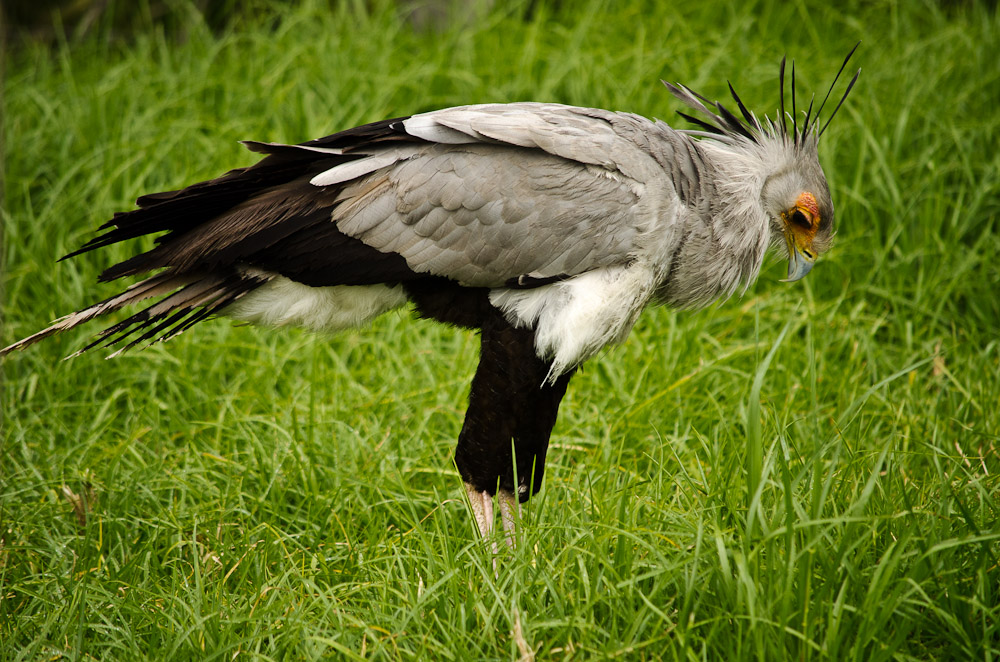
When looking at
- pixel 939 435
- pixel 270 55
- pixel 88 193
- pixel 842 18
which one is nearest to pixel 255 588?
pixel 939 435

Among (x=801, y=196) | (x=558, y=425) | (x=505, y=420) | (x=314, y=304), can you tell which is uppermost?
(x=801, y=196)

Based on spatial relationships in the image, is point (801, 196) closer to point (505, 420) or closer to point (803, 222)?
point (803, 222)

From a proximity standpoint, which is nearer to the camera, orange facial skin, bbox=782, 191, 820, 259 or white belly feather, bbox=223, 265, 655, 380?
white belly feather, bbox=223, 265, 655, 380

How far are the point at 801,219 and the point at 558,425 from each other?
58.1 inches

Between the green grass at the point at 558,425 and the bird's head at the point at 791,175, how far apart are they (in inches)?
23.6

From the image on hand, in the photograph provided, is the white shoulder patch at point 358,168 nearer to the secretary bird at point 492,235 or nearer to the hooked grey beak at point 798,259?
the secretary bird at point 492,235

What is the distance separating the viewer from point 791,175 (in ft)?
10.4

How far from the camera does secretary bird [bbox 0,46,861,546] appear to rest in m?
2.84

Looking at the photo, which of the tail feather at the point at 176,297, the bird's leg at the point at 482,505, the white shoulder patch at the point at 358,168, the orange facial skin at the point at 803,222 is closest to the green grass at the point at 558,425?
the bird's leg at the point at 482,505

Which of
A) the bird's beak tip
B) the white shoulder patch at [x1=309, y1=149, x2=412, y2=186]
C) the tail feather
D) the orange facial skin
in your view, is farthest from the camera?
the bird's beak tip

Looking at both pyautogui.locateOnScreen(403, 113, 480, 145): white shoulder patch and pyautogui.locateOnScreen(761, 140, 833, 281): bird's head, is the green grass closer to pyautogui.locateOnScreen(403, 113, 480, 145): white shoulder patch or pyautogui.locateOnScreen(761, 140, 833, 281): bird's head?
pyautogui.locateOnScreen(761, 140, 833, 281): bird's head

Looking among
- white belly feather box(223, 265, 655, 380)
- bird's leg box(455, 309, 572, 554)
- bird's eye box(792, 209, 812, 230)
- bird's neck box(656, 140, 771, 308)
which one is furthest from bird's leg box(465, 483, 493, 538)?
bird's eye box(792, 209, 812, 230)

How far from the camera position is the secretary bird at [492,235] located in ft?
9.31

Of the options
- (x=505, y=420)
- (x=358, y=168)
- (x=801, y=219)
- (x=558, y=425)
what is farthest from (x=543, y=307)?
(x=558, y=425)
